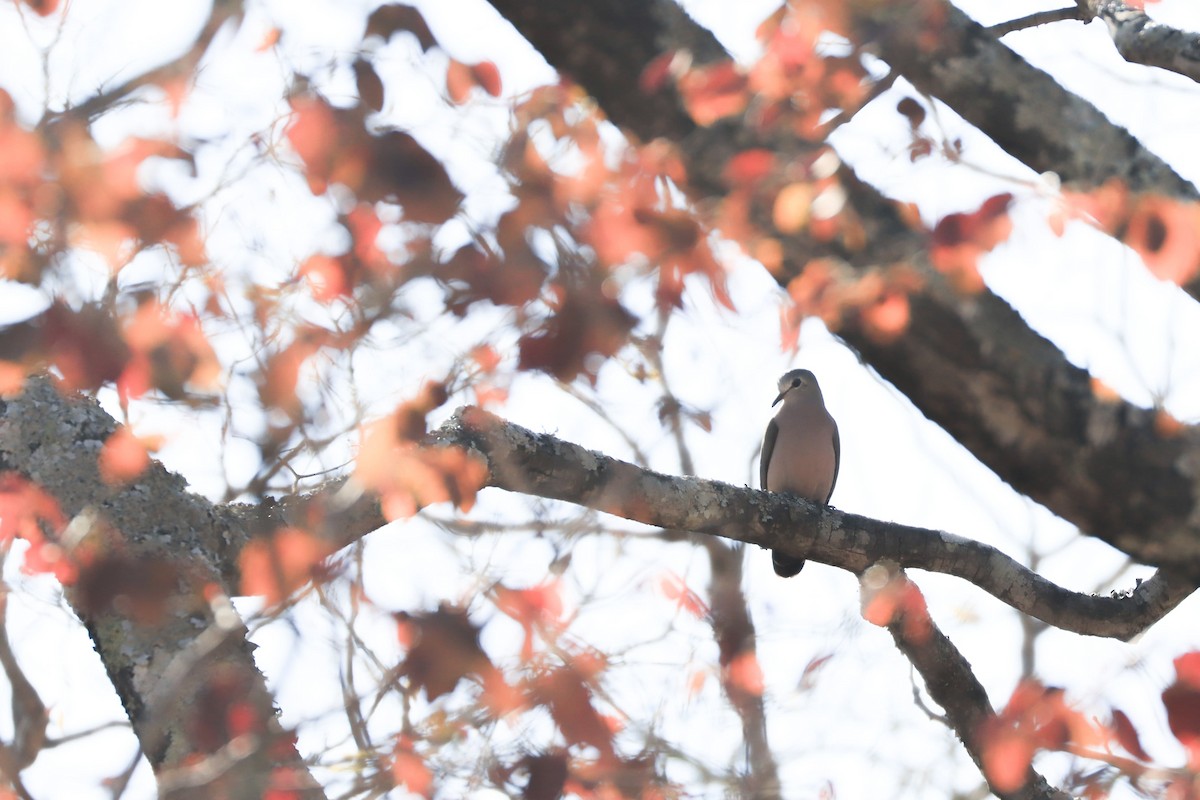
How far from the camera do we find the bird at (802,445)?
562 centimetres

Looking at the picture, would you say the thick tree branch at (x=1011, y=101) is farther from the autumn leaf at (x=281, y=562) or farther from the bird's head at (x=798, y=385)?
the bird's head at (x=798, y=385)

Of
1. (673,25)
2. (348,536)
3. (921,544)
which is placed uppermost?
(673,25)

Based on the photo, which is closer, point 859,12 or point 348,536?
point 348,536

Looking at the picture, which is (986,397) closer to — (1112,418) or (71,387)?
(1112,418)

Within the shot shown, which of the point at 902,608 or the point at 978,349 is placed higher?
the point at 978,349

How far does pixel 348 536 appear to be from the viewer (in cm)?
240

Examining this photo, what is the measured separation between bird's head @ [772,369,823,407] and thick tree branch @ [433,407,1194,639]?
2793 millimetres

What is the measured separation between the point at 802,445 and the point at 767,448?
34 cm

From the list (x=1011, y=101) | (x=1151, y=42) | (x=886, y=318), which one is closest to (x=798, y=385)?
(x=886, y=318)

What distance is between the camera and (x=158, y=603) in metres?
2.18

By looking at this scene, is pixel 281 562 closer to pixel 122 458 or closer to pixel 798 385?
pixel 122 458

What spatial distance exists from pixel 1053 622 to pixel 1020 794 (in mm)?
506

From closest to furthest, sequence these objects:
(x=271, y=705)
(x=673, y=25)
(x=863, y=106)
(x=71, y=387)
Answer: (x=271, y=705) → (x=71, y=387) → (x=863, y=106) → (x=673, y=25)

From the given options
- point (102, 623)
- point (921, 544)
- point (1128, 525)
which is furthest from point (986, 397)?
point (102, 623)
